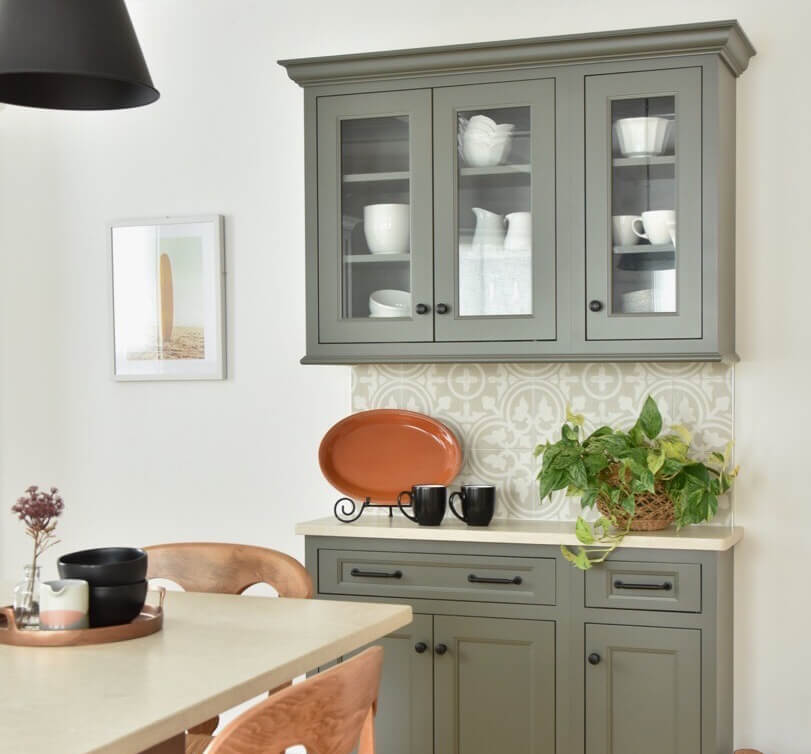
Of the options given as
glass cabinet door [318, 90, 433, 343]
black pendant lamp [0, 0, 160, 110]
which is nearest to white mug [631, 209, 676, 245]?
glass cabinet door [318, 90, 433, 343]

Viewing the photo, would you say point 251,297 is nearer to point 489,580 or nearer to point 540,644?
point 489,580

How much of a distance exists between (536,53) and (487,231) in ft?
1.66

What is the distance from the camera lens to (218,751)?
54.2 inches

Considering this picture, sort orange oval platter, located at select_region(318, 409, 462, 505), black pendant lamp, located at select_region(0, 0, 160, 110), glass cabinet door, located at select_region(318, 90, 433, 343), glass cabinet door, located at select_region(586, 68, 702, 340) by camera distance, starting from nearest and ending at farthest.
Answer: black pendant lamp, located at select_region(0, 0, 160, 110)
glass cabinet door, located at select_region(586, 68, 702, 340)
glass cabinet door, located at select_region(318, 90, 433, 343)
orange oval platter, located at select_region(318, 409, 462, 505)

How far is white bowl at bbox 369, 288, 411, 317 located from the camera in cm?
342

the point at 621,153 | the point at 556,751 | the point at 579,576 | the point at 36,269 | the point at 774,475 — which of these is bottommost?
the point at 556,751

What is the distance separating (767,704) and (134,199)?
8.52 ft

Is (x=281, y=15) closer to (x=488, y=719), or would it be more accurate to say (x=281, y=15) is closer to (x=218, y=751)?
(x=488, y=719)

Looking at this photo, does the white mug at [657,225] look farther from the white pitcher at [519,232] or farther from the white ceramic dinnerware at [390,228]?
the white ceramic dinnerware at [390,228]

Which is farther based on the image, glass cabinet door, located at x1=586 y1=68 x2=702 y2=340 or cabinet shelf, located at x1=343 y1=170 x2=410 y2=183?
cabinet shelf, located at x1=343 y1=170 x2=410 y2=183

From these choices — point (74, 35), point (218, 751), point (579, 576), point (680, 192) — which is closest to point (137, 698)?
point (218, 751)

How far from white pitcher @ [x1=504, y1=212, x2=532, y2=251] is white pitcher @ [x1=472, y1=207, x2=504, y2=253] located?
2 centimetres

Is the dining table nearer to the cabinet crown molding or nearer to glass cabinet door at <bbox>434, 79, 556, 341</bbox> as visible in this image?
glass cabinet door at <bbox>434, 79, 556, 341</bbox>

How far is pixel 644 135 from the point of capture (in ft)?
10.4
